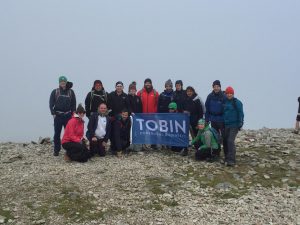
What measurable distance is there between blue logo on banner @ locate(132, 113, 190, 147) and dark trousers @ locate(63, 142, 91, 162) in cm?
241

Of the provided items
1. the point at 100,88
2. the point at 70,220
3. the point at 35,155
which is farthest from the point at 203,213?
the point at 35,155

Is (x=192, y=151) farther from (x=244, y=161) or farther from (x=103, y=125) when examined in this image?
(x=103, y=125)

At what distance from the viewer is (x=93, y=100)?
15898mm

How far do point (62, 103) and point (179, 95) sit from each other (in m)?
4.57

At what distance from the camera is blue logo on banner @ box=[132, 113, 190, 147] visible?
1630 cm

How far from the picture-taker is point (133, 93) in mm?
16406

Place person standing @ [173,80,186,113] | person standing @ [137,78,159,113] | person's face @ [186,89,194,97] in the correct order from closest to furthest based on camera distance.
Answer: person's face @ [186,89,194,97] < person standing @ [173,80,186,113] < person standing @ [137,78,159,113]

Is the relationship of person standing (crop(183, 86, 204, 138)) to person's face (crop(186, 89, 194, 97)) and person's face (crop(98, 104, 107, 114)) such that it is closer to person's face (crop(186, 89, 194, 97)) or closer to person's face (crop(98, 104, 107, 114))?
person's face (crop(186, 89, 194, 97))

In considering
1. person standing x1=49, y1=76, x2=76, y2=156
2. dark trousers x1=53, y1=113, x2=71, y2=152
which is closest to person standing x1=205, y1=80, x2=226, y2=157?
person standing x1=49, y1=76, x2=76, y2=156

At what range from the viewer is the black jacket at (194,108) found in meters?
16.0

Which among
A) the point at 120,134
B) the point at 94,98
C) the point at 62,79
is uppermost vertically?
the point at 62,79

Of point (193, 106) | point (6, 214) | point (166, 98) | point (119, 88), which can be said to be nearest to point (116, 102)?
point (119, 88)

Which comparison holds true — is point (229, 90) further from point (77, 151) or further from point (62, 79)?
point (62, 79)

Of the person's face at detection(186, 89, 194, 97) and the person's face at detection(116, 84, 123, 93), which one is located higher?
the person's face at detection(116, 84, 123, 93)
